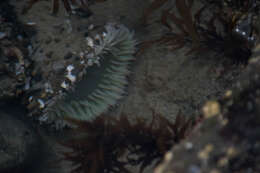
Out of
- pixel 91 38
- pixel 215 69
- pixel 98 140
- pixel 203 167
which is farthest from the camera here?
pixel 91 38

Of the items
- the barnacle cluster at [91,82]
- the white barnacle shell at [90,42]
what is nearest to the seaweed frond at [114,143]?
the barnacle cluster at [91,82]

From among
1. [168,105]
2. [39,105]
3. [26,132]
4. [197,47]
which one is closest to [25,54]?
[39,105]

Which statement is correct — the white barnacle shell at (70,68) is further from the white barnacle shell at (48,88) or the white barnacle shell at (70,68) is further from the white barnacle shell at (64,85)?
the white barnacle shell at (48,88)

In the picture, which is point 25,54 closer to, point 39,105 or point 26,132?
point 39,105

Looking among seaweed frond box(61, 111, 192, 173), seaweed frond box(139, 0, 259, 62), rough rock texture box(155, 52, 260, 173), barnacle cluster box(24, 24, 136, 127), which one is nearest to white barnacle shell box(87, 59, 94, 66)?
barnacle cluster box(24, 24, 136, 127)

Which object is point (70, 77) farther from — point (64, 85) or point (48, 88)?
point (48, 88)

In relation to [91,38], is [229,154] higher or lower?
higher

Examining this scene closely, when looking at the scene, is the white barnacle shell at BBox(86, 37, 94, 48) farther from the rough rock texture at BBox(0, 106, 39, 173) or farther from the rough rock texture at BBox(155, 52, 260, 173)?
the rough rock texture at BBox(155, 52, 260, 173)

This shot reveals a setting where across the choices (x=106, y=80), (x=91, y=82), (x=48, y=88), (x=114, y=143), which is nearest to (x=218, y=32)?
(x=106, y=80)
